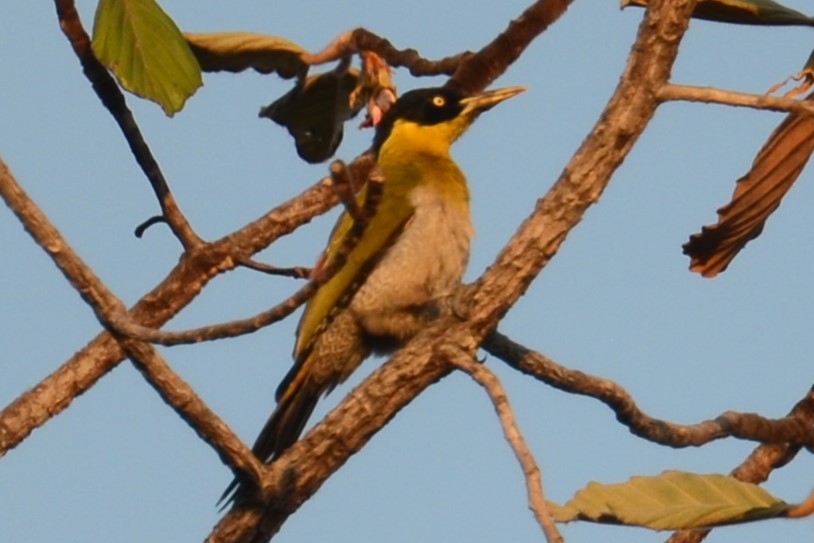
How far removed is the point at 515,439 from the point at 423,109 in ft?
10.7

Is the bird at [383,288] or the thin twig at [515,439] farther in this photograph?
the bird at [383,288]

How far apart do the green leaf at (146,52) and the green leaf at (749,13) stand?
1.32 metres

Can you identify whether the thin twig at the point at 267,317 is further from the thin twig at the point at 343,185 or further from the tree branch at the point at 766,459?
the tree branch at the point at 766,459

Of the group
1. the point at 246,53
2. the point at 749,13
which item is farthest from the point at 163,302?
the point at 749,13

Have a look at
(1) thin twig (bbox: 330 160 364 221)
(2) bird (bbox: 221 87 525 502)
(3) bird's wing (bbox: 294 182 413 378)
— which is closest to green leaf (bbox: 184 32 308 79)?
(2) bird (bbox: 221 87 525 502)

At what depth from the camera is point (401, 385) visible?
4.21 m

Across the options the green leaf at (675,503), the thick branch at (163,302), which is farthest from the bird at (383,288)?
the green leaf at (675,503)

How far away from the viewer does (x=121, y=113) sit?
453cm

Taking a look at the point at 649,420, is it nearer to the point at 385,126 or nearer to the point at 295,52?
the point at 295,52

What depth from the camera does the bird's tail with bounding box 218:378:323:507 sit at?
215 inches

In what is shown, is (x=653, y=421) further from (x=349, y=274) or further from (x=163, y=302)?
(x=349, y=274)

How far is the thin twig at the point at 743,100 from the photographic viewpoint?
3715 millimetres

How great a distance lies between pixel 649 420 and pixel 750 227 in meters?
0.69

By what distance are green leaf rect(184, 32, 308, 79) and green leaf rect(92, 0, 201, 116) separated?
705mm
